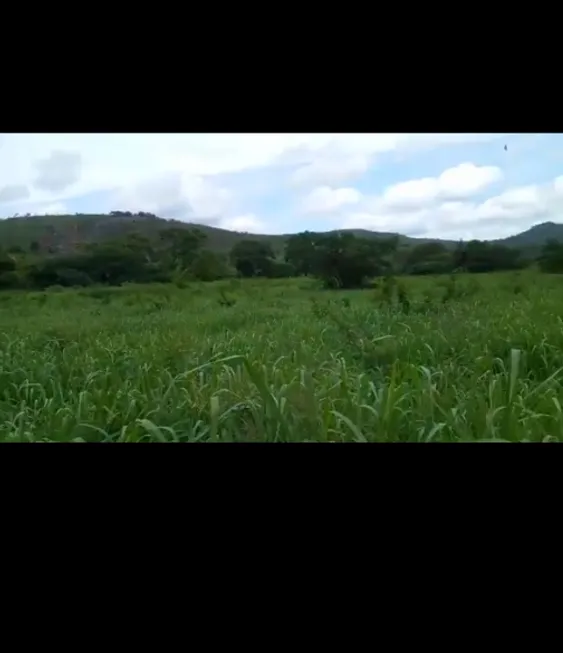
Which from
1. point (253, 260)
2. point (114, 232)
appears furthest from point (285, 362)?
point (114, 232)

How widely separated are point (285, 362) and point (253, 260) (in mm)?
403

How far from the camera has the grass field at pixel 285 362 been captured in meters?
2.10

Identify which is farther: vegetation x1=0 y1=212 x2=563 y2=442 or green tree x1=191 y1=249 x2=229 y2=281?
green tree x1=191 y1=249 x2=229 y2=281

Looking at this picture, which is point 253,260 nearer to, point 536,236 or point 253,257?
point 253,257

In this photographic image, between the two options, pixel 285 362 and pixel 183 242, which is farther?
pixel 183 242

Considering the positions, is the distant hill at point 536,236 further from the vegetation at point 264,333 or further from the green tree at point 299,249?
the green tree at point 299,249

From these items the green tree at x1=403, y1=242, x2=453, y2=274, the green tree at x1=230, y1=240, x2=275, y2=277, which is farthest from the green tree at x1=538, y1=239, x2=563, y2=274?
the green tree at x1=230, y1=240, x2=275, y2=277

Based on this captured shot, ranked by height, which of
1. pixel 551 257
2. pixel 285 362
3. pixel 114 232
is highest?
pixel 114 232

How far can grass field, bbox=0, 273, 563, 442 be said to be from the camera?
2.10 meters

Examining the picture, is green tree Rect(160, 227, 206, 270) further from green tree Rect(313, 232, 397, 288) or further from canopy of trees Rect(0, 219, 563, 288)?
green tree Rect(313, 232, 397, 288)

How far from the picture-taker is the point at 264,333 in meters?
2.39
